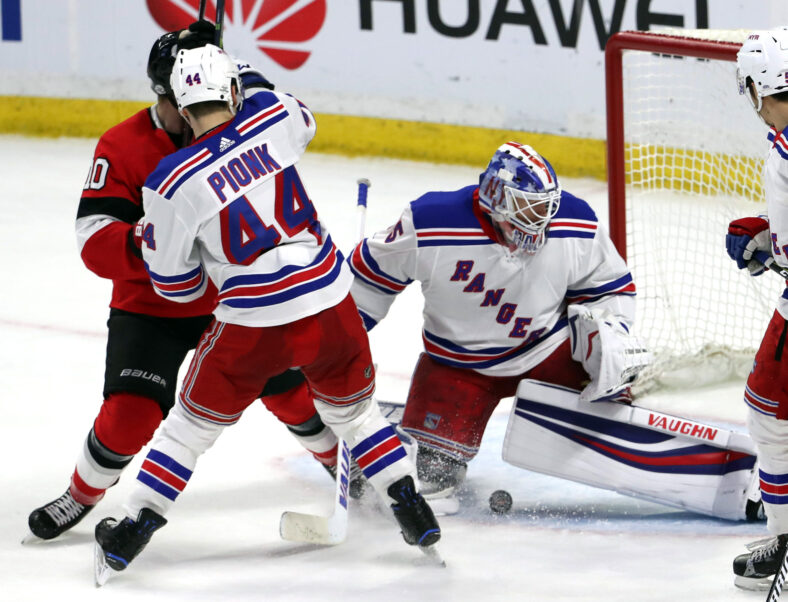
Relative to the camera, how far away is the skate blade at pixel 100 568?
2.77 metres

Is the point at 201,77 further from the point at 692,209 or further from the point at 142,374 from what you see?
the point at 692,209

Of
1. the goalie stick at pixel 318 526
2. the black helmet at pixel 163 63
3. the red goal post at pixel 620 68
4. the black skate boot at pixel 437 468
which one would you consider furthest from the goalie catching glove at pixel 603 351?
the black helmet at pixel 163 63

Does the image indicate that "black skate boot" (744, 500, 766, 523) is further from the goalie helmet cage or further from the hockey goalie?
the goalie helmet cage

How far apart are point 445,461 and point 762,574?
86 centimetres

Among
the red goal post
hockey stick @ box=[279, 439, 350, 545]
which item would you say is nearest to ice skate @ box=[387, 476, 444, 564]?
hockey stick @ box=[279, 439, 350, 545]

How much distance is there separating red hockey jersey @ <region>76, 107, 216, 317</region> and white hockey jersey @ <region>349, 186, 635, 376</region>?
0.49 metres

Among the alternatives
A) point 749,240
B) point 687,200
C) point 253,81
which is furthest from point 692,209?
point 253,81

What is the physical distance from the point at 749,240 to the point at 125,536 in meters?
1.37

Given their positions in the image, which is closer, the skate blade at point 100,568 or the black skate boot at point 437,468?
the skate blade at point 100,568

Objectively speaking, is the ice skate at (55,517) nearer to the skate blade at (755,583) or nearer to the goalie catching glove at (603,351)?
the goalie catching glove at (603,351)

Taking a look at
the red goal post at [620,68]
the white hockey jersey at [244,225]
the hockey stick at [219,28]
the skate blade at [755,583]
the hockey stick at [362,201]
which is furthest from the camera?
the red goal post at [620,68]

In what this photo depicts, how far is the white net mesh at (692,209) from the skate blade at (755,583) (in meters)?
1.35

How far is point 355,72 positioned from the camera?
6180 mm

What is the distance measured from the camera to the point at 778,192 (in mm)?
2471
